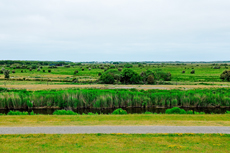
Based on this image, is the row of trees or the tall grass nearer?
the tall grass

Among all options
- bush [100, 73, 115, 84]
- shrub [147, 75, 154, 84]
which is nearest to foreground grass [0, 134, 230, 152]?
bush [100, 73, 115, 84]

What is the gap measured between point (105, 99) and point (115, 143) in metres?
19.7

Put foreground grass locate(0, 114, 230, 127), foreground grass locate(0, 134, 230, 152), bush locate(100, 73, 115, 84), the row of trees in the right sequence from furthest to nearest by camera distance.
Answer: bush locate(100, 73, 115, 84), the row of trees, foreground grass locate(0, 114, 230, 127), foreground grass locate(0, 134, 230, 152)

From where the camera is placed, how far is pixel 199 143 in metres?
12.6

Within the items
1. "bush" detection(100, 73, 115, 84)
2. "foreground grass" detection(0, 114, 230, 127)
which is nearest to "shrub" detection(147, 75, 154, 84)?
"bush" detection(100, 73, 115, 84)

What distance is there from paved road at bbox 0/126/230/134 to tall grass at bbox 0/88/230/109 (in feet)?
53.1

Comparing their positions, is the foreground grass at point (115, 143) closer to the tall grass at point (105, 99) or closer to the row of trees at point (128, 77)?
the tall grass at point (105, 99)

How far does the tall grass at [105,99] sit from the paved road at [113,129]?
638 inches

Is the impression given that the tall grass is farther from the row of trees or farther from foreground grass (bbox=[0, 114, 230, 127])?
the row of trees

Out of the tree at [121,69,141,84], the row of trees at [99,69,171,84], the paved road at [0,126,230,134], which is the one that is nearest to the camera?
the paved road at [0,126,230,134]

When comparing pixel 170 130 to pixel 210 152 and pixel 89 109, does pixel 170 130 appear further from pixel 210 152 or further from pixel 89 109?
pixel 89 109

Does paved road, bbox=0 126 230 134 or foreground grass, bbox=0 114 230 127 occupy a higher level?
paved road, bbox=0 126 230 134

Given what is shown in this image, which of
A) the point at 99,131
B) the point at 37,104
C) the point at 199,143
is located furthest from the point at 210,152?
the point at 37,104

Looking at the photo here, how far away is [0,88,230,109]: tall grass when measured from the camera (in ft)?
102
